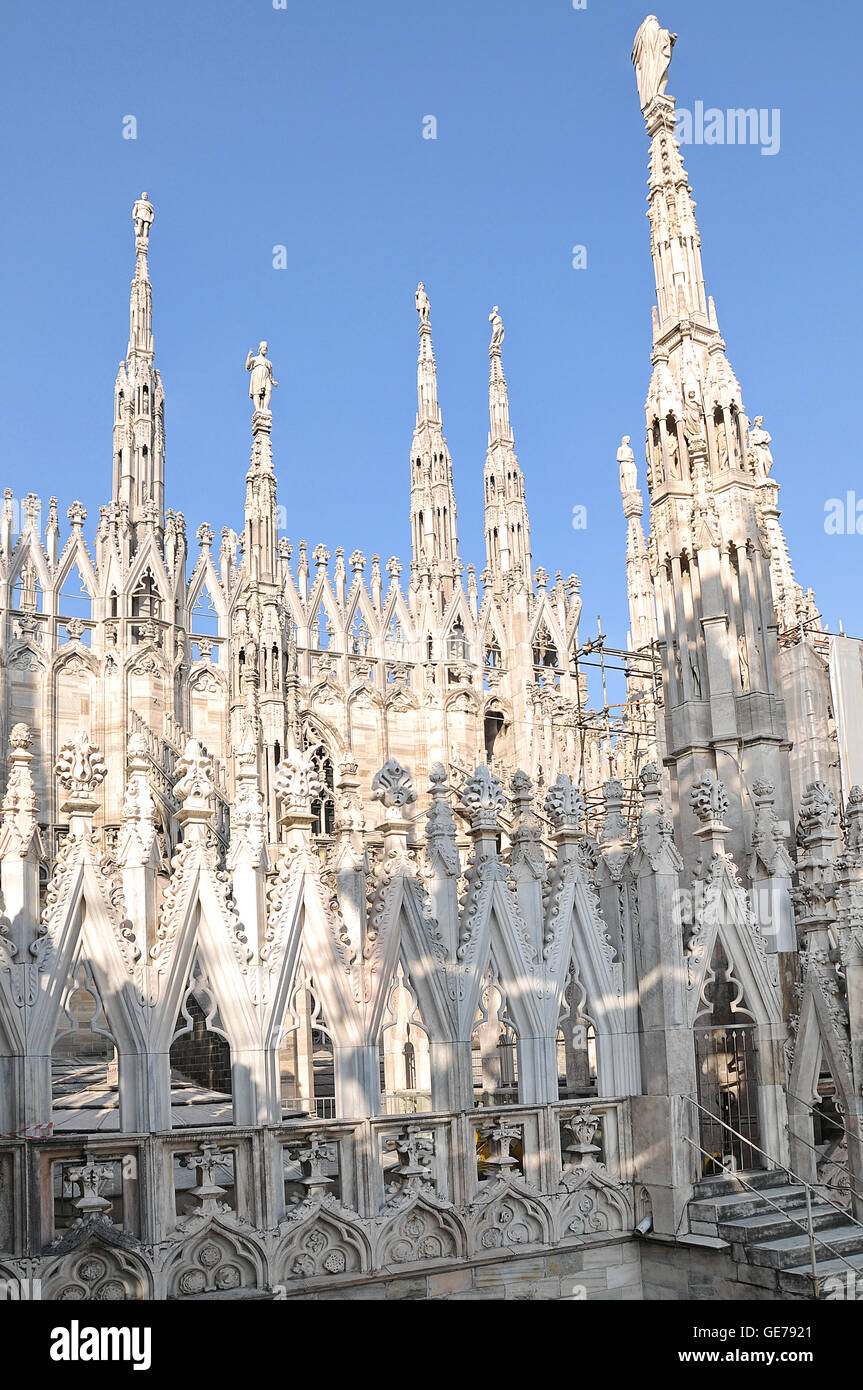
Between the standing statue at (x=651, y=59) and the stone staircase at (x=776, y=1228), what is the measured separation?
10.4 meters

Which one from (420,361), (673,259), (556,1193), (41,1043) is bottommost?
(556,1193)

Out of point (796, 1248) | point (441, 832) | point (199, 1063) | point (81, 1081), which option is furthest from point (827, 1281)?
point (199, 1063)

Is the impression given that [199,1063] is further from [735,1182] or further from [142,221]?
[142,221]

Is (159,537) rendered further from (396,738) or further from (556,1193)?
(556,1193)

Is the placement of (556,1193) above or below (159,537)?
below

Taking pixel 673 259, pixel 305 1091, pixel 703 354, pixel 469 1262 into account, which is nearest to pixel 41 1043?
pixel 469 1262

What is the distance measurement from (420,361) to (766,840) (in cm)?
2826

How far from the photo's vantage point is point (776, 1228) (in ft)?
27.1

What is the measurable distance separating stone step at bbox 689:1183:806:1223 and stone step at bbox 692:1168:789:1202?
0.02 metres

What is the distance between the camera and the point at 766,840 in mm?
10148

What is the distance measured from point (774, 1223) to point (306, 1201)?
3.02m

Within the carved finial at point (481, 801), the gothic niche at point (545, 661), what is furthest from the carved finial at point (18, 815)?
the gothic niche at point (545, 661)

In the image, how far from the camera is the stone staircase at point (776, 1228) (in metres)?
7.89
